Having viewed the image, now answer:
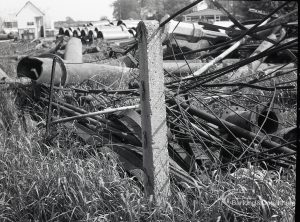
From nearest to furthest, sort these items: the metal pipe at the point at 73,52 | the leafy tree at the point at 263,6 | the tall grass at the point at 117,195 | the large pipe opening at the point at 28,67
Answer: the leafy tree at the point at 263,6
the tall grass at the point at 117,195
the large pipe opening at the point at 28,67
the metal pipe at the point at 73,52

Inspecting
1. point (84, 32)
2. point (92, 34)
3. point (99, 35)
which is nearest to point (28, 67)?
point (92, 34)

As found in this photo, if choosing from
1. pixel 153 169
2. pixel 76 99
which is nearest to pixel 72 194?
pixel 153 169

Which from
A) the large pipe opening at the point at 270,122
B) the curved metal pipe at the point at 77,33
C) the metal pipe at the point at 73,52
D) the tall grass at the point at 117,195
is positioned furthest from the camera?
the curved metal pipe at the point at 77,33

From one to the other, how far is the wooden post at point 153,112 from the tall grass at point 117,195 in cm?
14

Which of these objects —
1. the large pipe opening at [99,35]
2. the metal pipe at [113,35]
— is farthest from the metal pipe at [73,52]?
the large pipe opening at [99,35]

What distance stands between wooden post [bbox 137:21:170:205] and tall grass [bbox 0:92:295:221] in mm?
136

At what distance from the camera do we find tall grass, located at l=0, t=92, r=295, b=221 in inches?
119

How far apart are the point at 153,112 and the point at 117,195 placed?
0.74m

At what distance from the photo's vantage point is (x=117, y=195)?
3.39 metres

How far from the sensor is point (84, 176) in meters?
3.54

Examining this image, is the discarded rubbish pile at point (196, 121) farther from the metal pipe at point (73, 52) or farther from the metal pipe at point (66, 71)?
the metal pipe at point (73, 52)

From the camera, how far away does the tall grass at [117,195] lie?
9.94ft

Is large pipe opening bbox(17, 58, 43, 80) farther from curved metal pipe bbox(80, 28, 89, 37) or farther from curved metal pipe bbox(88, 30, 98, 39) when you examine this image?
Result: curved metal pipe bbox(80, 28, 89, 37)

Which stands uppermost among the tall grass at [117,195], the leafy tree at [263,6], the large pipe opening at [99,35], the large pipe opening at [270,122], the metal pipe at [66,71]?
the leafy tree at [263,6]
